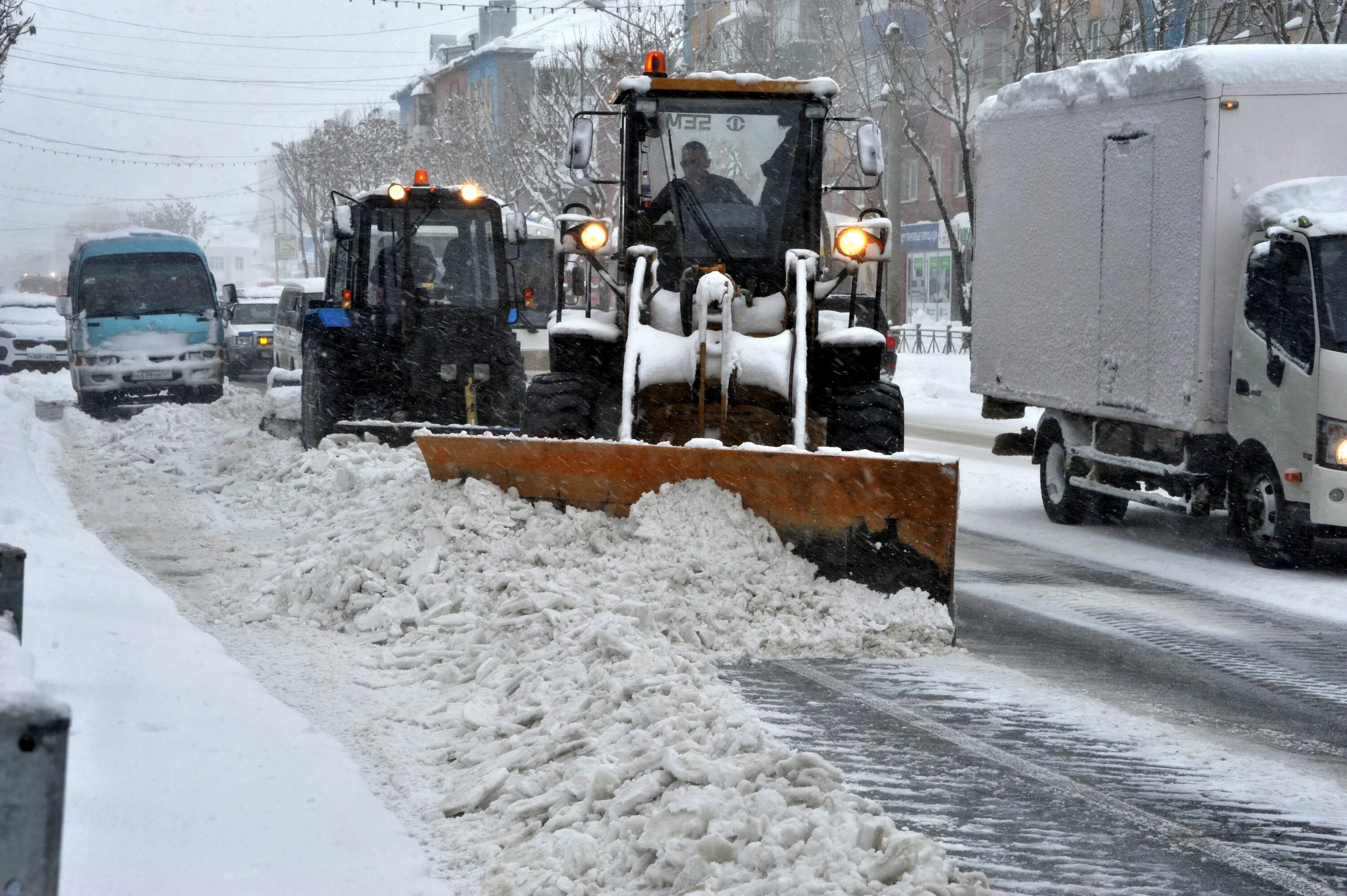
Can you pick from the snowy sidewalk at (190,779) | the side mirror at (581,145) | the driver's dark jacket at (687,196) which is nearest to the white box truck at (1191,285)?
the driver's dark jacket at (687,196)

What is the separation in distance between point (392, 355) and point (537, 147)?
28882 mm

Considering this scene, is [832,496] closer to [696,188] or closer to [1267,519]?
[696,188]

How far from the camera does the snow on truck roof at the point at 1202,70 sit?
404 inches

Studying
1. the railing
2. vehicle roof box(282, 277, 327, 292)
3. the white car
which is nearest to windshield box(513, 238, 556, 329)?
vehicle roof box(282, 277, 327, 292)

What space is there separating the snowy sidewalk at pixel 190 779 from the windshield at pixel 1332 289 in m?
6.87

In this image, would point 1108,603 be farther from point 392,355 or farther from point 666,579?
point 392,355

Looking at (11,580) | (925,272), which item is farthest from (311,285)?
A: (925,272)

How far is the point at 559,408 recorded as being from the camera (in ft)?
30.3

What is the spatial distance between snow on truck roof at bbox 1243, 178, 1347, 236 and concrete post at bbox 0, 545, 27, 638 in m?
8.57

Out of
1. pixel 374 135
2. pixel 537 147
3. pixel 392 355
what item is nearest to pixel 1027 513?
pixel 392 355

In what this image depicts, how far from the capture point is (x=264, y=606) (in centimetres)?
780

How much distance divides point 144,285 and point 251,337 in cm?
983

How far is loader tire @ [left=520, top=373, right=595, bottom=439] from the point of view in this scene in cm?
924

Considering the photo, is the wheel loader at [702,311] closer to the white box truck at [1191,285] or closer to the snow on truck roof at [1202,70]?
the white box truck at [1191,285]
